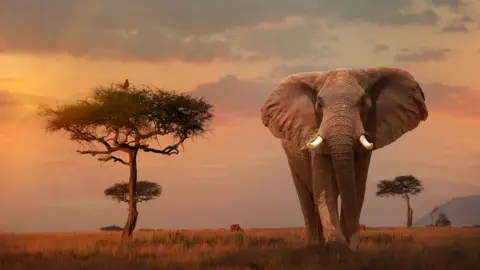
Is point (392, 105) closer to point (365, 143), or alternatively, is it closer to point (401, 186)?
point (365, 143)

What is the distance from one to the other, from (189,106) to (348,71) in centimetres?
1458

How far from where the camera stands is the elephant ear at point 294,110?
14.6m

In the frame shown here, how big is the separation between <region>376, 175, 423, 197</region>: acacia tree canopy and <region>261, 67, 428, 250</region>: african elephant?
1591 inches

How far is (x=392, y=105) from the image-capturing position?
15039 mm

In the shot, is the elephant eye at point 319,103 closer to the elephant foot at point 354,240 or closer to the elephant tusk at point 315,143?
the elephant tusk at point 315,143

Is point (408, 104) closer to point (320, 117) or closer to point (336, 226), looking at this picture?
point (320, 117)

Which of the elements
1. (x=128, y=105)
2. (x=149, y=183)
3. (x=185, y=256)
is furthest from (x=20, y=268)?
(x=149, y=183)

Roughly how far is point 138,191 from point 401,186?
20.8 meters

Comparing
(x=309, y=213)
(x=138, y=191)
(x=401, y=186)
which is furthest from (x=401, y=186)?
(x=309, y=213)

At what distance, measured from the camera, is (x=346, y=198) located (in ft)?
45.7

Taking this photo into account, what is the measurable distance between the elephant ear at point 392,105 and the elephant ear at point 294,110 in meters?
1.22

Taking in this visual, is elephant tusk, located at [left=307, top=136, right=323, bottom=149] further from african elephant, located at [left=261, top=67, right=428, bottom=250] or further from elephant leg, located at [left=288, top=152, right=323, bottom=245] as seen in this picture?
elephant leg, located at [left=288, top=152, right=323, bottom=245]

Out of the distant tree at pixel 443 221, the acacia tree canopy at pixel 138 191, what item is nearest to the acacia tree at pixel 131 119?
the acacia tree canopy at pixel 138 191

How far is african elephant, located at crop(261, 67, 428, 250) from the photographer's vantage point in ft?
44.4
